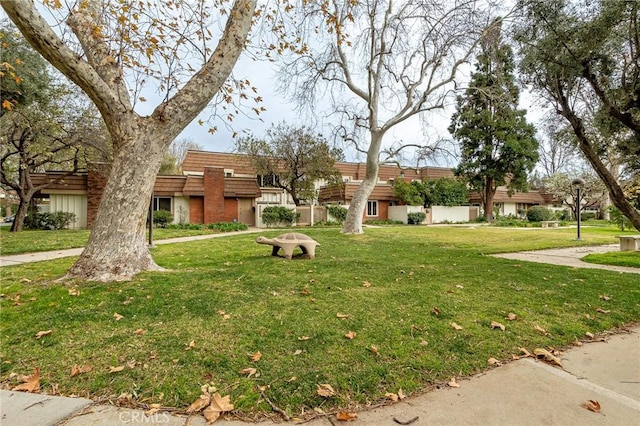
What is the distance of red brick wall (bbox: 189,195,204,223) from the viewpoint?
72.9 feet

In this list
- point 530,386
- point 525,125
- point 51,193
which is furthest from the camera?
point 525,125

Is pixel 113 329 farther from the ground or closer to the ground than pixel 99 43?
closer to the ground

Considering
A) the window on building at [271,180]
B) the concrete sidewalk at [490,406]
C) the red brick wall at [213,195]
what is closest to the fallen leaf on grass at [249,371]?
the concrete sidewalk at [490,406]

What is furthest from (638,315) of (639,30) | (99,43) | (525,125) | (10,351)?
(525,125)

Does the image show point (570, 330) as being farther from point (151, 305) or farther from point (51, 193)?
point (51, 193)

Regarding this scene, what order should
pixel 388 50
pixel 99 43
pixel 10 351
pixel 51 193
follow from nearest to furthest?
1. pixel 10 351
2. pixel 99 43
3. pixel 388 50
4. pixel 51 193

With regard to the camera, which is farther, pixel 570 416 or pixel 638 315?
pixel 638 315

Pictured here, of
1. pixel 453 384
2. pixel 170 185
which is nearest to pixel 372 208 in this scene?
pixel 170 185

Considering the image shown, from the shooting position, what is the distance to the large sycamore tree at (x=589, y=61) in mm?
6648

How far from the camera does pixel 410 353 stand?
297 cm

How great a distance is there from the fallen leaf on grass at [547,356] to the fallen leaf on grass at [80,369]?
3939 mm

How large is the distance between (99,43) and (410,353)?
6419 millimetres

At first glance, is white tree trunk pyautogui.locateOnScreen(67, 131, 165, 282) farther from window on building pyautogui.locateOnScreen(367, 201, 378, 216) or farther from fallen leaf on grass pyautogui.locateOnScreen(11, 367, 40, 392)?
window on building pyautogui.locateOnScreen(367, 201, 378, 216)
